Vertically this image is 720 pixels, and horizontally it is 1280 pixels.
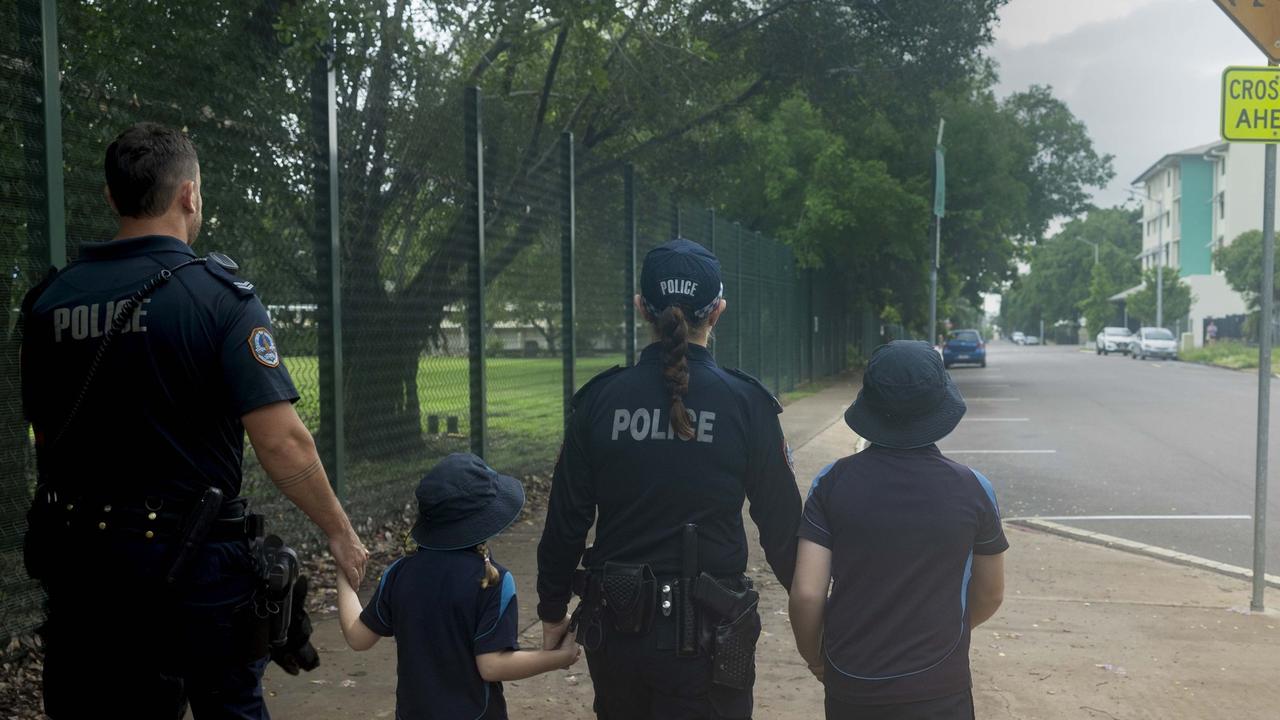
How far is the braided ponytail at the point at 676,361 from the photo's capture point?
2.95 m

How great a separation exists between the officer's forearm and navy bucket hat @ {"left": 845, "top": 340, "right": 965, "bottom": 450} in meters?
1.41

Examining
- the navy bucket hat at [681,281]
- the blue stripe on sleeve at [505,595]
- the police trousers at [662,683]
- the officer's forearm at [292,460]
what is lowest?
the police trousers at [662,683]

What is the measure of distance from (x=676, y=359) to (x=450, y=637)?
0.92m

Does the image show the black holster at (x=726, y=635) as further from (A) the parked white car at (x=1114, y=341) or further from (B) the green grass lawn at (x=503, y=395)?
(A) the parked white car at (x=1114, y=341)

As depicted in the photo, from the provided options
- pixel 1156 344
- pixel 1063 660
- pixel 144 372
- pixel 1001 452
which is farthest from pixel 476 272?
pixel 1156 344

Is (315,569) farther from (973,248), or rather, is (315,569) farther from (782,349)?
(973,248)

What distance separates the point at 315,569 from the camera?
6695 millimetres

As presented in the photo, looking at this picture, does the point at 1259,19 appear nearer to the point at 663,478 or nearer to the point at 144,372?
the point at 663,478

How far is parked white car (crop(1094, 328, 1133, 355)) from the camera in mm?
65625

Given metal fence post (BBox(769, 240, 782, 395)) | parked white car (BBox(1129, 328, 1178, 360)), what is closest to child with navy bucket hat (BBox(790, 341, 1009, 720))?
metal fence post (BBox(769, 240, 782, 395))

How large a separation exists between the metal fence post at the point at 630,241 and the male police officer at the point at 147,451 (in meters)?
8.61

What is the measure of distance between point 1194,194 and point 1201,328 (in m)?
12.4

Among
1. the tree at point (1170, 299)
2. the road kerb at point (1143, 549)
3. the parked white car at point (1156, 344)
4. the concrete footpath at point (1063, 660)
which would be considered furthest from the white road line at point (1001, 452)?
the tree at point (1170, 299)

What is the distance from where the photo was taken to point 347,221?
22.8 ft
